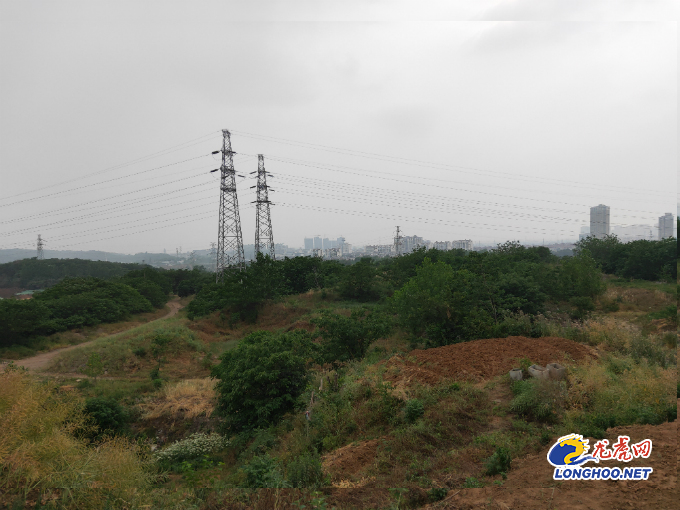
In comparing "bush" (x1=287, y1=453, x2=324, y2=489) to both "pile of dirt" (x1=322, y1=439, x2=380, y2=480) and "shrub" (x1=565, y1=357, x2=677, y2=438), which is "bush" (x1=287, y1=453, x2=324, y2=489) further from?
"shrub" (x1=565, y1=357, x2=677, y2=438)

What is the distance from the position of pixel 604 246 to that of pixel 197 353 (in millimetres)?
42414

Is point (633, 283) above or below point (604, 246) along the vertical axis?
below

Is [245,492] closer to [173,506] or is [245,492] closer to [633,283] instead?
[173,506]

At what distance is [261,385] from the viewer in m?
11.2

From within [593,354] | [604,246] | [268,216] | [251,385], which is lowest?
[251,385]

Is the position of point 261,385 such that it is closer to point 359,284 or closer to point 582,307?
point 582,307

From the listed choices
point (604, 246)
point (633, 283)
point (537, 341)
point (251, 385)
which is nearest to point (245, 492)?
point (251, 385)

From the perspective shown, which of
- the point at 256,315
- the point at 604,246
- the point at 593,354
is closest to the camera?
the point at 593,354

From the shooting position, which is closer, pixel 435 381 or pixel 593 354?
pixel 435 381

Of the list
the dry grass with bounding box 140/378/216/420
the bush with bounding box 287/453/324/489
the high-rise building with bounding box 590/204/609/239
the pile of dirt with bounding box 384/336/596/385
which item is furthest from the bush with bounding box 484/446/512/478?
the high-rise building with bounding box 590/204/609/239

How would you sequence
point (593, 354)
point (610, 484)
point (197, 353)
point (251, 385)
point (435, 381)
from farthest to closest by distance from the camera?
point (197, 353) < point (251, 385) < point (593, 354) < point (435, 381) < point (610, 484)

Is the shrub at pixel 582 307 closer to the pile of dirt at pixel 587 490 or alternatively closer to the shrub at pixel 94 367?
the pile of dirt at pixel 587 490

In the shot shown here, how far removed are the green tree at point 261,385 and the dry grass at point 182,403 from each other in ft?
9.19

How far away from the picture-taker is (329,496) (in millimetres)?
5227
